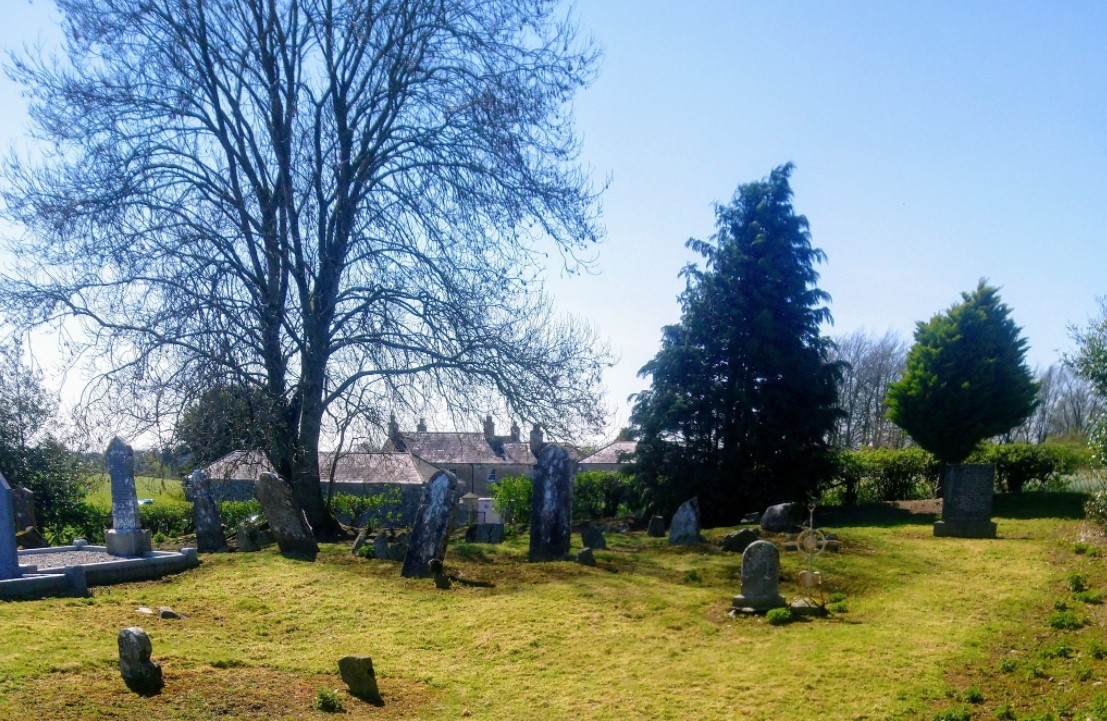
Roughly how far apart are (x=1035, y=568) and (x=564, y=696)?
7.90m

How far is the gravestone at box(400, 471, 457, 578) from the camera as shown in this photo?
12031 millimetres

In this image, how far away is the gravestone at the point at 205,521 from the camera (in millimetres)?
14906

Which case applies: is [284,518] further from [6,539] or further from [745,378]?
[745,378]

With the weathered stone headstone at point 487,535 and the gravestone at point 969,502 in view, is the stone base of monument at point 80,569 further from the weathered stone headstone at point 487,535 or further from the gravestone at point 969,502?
the gravestone at point 969,502

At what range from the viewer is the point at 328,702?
6.42 meters

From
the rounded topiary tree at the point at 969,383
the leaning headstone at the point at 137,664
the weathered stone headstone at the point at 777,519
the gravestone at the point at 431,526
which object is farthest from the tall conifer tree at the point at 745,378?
the leaning headstone at the point at 137,664

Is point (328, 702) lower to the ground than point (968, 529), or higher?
lower

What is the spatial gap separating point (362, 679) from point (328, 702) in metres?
0.38

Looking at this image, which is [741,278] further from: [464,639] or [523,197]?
[464,639]

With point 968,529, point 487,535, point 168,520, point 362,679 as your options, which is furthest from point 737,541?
point 168,520

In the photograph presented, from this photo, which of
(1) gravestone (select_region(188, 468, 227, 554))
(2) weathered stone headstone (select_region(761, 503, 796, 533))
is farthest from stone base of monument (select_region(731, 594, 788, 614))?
(1) gravestone (select_region(188, 468, 227, 554))

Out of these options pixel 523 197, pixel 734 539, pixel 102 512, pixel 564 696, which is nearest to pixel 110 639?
pixel 564 696

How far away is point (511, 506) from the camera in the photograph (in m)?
22.4

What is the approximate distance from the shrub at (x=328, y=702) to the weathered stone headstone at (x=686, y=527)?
365 inches
